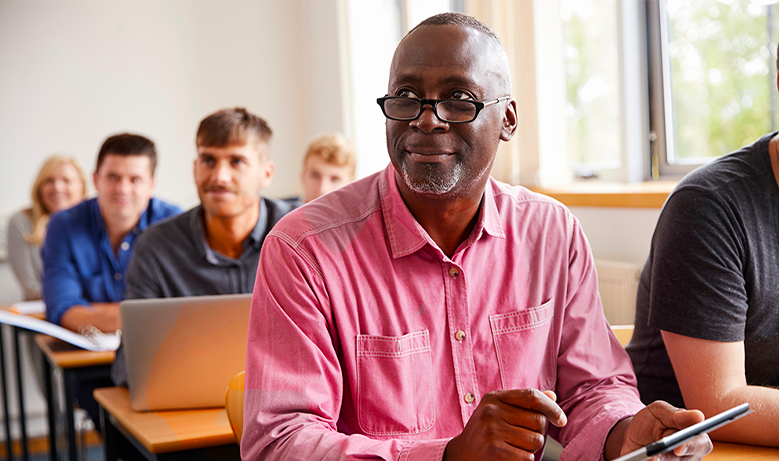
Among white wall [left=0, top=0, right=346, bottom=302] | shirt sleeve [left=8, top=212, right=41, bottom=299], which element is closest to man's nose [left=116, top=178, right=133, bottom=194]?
shirt sleeve [left=8, top=212, right=41, bottom=299]

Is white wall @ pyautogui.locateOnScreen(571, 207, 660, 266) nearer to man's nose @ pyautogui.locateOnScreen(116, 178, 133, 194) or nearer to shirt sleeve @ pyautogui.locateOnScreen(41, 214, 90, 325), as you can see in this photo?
man's nose @ pyautogui.locateOnScreen(116, 178, 133, 194)

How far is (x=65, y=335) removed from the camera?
2.12 m

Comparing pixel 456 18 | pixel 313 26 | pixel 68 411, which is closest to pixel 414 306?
pixel 456 18

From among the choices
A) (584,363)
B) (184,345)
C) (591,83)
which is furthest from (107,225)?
(584,363)

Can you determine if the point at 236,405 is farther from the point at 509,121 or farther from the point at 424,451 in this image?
the point at 509,121

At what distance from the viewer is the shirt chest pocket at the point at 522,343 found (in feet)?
3.93

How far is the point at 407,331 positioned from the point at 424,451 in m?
0.22

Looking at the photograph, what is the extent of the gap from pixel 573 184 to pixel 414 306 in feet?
7.20

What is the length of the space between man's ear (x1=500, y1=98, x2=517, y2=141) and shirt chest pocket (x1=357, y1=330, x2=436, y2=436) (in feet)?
1.26

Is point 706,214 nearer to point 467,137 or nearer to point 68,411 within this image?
point 467,137

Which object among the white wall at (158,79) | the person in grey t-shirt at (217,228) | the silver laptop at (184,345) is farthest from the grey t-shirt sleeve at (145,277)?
the white wall at (158,79)

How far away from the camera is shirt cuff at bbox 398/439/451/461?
38.1 inches

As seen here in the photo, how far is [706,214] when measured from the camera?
4.14 ft

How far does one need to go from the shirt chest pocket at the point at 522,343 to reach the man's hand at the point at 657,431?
A: 0.17 m
